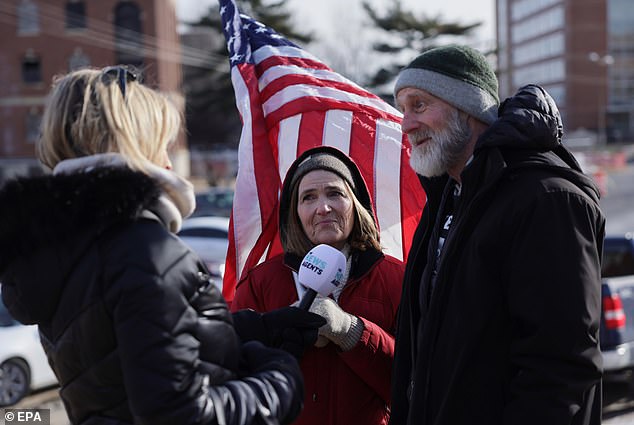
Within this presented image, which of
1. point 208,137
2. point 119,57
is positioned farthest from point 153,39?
point 208,137

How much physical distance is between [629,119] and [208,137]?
46.4 m

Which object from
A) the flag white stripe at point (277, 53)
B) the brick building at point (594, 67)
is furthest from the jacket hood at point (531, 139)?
the brick building at point (594, 67)

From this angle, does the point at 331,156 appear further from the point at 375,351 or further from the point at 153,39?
the point at 153,39

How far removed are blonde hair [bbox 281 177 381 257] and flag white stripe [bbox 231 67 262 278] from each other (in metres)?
0.59

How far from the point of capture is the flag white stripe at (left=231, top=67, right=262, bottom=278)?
155 inches

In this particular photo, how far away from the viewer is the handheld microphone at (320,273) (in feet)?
8.63

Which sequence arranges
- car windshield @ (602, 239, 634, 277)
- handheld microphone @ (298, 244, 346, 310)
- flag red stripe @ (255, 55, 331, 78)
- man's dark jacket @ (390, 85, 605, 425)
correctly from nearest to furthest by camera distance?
man's dark jacket @ (390, 85, 605, 425) → handheld microphone @ (298, 244, 346, 310) → flag red stripe @ (255, 55, 331, 78) → car windshield @ (602, 239, 634, 277)

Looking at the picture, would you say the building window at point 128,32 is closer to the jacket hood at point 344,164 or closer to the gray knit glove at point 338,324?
the jacket hood at point 344,164

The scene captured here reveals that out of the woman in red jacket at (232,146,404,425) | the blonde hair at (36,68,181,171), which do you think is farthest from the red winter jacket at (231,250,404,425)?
the blonde hair at (36,68,181,171)

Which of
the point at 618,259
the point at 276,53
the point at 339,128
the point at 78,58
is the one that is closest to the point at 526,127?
the point at 339,128

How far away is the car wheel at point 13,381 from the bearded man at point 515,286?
6845 millimetres

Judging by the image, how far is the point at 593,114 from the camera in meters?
81.8

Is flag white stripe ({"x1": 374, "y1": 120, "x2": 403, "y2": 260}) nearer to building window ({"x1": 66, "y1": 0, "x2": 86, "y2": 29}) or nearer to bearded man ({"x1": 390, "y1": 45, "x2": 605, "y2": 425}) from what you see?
bearded man ({"x1": 390, "y1": 45, "x2": 605, "y2": 425})

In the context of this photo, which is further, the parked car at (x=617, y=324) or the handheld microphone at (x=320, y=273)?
the parked car at (x=617, y=324)
